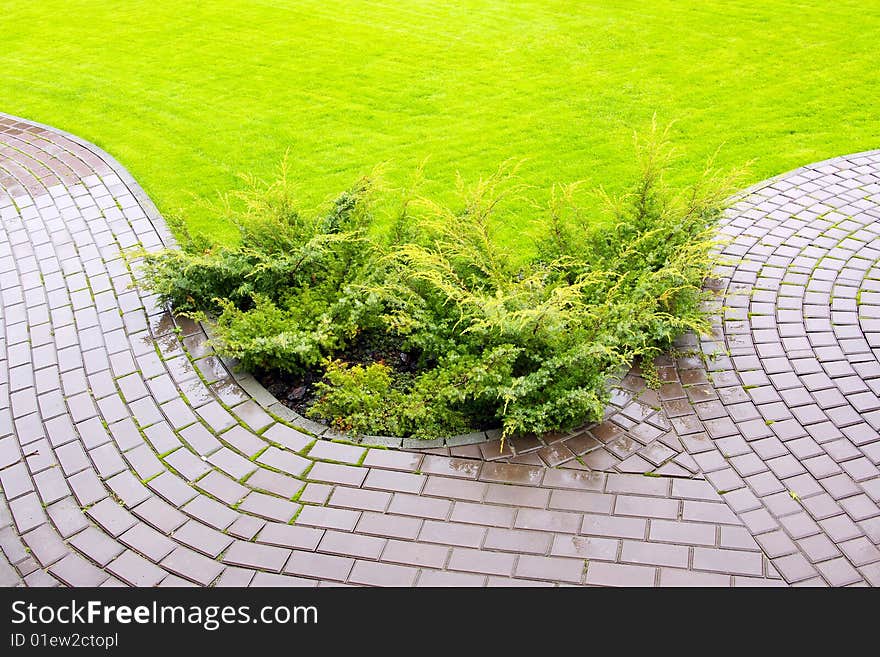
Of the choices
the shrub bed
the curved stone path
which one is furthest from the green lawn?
the curved stone path

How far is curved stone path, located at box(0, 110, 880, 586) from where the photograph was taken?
170 inches

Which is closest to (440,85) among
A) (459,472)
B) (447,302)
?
(447,302)

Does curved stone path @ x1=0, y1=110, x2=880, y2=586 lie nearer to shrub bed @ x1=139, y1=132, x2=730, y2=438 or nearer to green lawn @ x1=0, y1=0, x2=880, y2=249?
shrub bed @ x1=139, y1=132, x2=730, y2=438

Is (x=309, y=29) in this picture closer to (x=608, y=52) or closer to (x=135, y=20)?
(x=135, y=20)

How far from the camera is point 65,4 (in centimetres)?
1466

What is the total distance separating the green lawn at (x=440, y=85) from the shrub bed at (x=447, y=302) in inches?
49.4

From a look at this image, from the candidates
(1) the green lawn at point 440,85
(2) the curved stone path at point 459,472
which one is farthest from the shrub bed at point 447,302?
(1) the green lawn at point 440,85

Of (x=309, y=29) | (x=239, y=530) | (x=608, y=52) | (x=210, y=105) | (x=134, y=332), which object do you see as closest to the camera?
(x=239, y=530)

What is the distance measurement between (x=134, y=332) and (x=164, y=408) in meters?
1.15

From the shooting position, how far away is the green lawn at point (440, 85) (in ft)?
28.4

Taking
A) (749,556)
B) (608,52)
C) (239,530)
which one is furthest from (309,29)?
(749,556)

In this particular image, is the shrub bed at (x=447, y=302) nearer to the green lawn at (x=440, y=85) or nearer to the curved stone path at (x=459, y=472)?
the curved stone path at (x=459, y=472)

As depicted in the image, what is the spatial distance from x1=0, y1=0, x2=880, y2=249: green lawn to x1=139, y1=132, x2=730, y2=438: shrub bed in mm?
1256

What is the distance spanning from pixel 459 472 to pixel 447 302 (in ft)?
4.99
